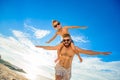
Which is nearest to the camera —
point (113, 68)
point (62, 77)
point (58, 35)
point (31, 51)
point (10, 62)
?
point (62, 77)

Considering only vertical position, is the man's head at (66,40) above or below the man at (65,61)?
above

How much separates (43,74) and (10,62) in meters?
1.63

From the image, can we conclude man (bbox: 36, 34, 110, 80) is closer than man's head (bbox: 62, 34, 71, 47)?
Yes

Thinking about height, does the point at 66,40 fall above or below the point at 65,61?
above

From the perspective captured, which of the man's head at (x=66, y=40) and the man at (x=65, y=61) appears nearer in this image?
the man at (x=65, y=61)

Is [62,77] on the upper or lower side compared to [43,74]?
lower

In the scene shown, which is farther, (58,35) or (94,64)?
(94,64)

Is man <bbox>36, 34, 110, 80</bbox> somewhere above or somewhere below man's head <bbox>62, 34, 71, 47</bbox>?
below

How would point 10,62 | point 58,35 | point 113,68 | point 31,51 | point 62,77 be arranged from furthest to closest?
point 10,62, point 31,51, point 113,68, point 58,35, point 62,77

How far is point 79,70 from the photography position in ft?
31.3

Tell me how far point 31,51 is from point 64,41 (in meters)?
3.50

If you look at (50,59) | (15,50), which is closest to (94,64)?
(50,59)

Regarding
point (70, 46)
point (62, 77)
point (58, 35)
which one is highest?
point (58, 35)

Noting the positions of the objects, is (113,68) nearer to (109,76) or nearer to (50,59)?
(109,76)
